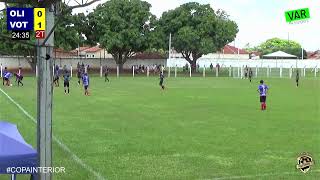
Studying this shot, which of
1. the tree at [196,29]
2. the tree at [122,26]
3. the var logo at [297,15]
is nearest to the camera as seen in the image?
the var logo at [297,15]

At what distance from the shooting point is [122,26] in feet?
214

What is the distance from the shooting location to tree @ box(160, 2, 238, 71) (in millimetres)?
67562

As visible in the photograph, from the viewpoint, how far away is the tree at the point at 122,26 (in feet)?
212

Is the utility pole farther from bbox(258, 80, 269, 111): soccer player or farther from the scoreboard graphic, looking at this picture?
bbox(258, 80, 269, 111): soccer player

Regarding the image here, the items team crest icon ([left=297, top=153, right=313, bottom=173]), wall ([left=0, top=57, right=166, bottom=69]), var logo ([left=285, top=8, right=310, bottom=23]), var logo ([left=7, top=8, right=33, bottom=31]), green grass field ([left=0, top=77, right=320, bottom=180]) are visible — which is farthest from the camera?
wall ([left=0, top=57, right=166, bottom=69])

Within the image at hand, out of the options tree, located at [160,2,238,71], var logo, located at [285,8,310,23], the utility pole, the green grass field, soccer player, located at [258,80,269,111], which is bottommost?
the green grass field

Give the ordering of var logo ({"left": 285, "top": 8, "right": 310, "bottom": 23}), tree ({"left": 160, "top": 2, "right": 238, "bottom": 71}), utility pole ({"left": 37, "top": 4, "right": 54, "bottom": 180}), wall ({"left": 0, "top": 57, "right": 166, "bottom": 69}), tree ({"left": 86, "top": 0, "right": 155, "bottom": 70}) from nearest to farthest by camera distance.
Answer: utility pole ({"left": 37, "top": 4, "right": 54, "bottom": 180})
var logo ({"left": 285, "top": 8, "right": 310, "bottom": 23})
tree ({"left": 86, "top": 0, "right": 155, "bottom": 70})
tree ({"left": 160, "top": 2, "right": 238, "bottom": 71})
wall ({"left": 0, "top": 57, "right": 166, "bottom": 69})

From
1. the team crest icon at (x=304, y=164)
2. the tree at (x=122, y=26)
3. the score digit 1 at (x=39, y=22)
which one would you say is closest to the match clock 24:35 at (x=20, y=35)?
the score digit 1 at (x=39, y=22)

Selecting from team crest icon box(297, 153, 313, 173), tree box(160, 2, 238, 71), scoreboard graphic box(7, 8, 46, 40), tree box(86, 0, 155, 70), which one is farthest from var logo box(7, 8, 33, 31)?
tree box(160, 2, 238, 71)

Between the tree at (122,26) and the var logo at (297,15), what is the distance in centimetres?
5635

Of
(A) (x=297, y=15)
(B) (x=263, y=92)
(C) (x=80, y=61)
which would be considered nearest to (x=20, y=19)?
(A) (x=297, y=15)

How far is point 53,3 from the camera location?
5.17 metres

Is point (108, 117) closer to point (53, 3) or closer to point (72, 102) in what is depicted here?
point (72, 102)

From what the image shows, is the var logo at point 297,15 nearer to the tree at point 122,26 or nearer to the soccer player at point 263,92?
the soccer player at point 263,92
